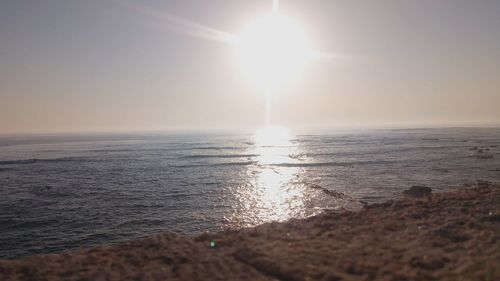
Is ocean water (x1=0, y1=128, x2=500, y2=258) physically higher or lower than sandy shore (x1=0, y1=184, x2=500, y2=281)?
lower

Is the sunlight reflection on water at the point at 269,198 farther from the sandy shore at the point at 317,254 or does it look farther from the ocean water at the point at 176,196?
the sandy shore at the point at 317,254

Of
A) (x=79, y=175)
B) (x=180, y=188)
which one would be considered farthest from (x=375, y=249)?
(x=79, y=175)

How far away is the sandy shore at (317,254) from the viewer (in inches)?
497

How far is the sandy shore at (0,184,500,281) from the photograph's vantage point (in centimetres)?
1262

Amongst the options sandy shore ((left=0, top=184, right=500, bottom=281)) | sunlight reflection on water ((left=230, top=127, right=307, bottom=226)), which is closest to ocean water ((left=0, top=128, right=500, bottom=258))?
sunlight reflection on water ((left=230, top=127, right=307, bottom=226))

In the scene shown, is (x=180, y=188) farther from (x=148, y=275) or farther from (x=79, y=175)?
(x=148, y=275)

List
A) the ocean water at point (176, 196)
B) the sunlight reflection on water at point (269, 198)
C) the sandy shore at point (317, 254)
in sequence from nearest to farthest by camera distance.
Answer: the sandy shore at point (317, 254) < the ocean water at point (176, 196) < the sunlight reflection on water at point (269, 198)

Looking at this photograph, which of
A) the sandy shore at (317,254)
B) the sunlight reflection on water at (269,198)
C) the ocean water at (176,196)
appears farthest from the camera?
the sunlight reflection on water at (269,198)

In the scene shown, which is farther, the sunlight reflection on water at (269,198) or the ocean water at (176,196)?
the sunlight reflection on water at (269,198)

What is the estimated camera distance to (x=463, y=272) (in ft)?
38.3

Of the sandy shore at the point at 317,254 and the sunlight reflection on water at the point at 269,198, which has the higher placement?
the sandy shore at the point at 317,254

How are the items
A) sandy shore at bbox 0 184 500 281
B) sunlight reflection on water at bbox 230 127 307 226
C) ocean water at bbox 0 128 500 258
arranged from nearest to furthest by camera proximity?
sandy shore at bbox 0 184 500 281, ocean water at bbox 0 128 500 258, sunlight reflection on water at bbox 230 127 307 226

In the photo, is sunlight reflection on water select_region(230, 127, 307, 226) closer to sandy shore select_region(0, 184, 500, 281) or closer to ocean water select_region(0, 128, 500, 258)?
ocean water select_region(0, 128, 500, 258)

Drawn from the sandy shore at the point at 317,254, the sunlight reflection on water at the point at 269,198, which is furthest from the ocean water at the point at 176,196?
the sandy shore at the point at 317,254
